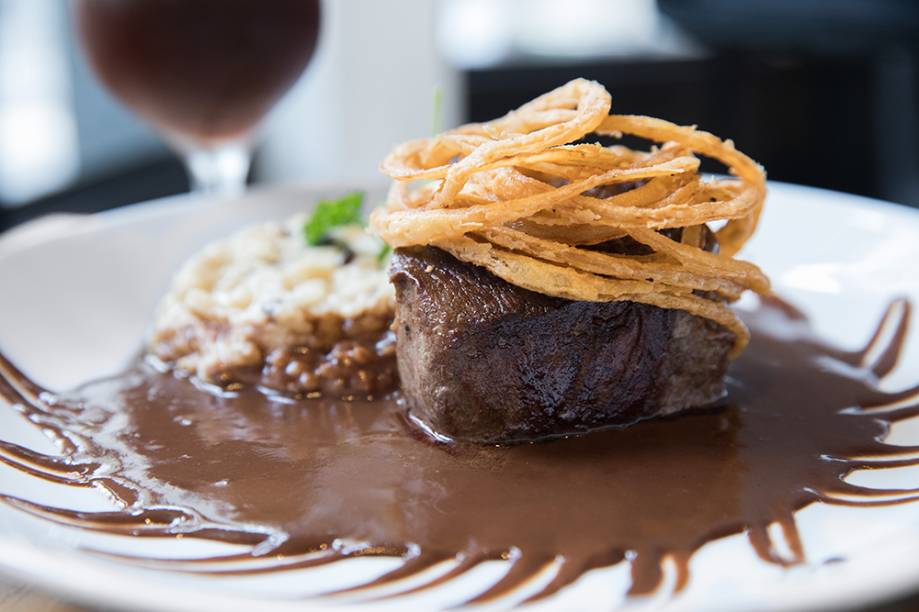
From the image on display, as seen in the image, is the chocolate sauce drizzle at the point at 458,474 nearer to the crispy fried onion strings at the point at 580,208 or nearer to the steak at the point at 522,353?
the steak at the point at 522,353

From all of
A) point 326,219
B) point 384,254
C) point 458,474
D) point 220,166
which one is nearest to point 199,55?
point 220,166

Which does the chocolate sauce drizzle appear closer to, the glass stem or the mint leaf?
the mint leaf

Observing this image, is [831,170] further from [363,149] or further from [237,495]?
[237,495]

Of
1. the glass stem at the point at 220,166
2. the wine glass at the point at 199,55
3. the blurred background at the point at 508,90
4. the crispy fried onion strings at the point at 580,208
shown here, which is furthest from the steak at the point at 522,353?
the blurred background at the point at 508,90

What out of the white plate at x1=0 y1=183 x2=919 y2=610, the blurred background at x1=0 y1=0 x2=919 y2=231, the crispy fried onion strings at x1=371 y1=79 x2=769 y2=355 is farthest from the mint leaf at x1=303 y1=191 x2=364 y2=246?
the blurred background at x1=0 y1=0 x2=919 y2=231

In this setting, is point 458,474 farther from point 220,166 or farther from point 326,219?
point 220,166
